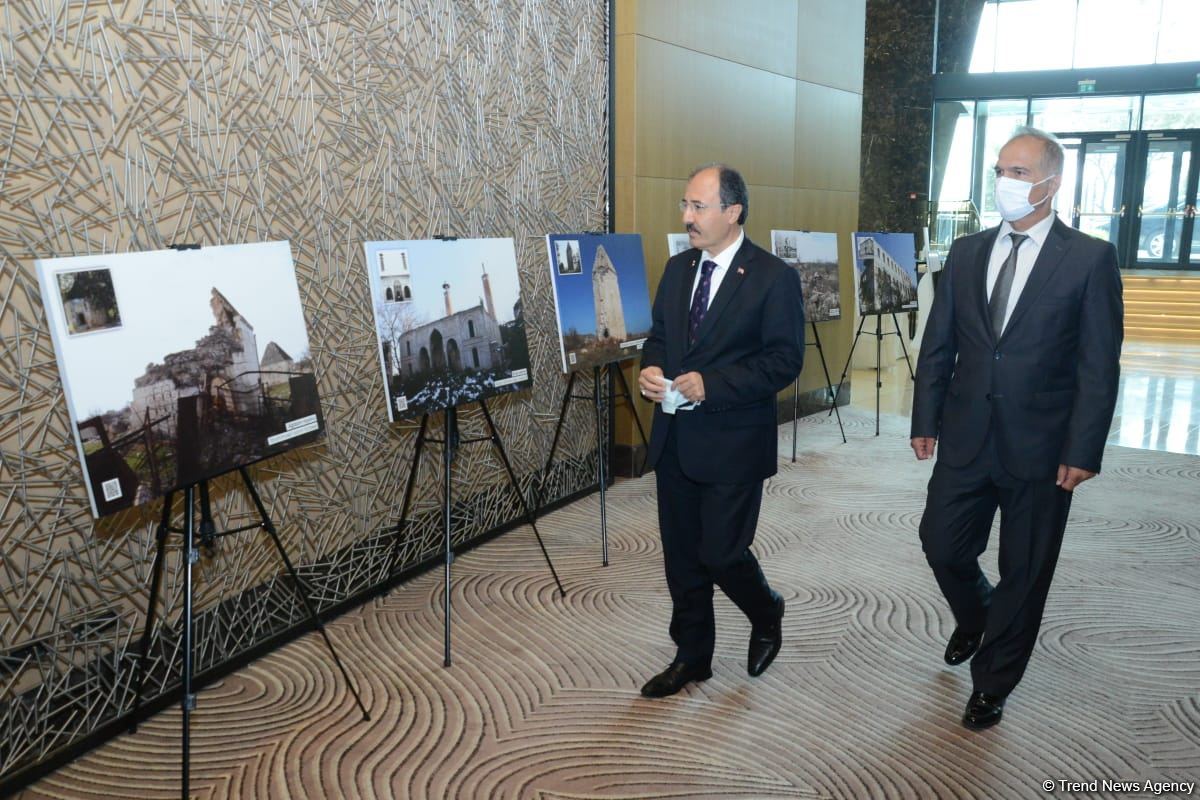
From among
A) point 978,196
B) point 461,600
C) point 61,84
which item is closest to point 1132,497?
point 461,600

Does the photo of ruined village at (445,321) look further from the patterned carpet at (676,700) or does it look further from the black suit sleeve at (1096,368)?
the black suit sleeve at (1096,368)

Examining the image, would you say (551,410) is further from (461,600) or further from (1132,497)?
(1132,497)

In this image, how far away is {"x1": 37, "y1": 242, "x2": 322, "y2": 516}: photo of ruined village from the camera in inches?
90.8

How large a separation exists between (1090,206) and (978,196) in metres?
1.93

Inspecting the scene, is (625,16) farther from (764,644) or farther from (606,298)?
(764,644)

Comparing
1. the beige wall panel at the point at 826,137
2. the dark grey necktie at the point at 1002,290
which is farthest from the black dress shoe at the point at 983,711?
the beige wall panel at the point at 826,137

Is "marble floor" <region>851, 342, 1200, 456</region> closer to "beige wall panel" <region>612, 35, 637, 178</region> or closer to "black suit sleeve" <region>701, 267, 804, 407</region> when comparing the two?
"beige wall panel" <region>612, 35, 637, 178</region>

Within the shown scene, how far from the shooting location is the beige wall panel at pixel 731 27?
19.1 feet

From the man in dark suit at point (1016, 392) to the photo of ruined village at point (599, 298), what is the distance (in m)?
1.69

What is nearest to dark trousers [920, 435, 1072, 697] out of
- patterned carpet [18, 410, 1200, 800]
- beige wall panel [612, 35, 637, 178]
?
patterned carpet [18, 410, 1200, 800]

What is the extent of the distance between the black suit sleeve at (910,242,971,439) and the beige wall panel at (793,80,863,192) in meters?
4.99

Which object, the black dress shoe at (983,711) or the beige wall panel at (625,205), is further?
the beige wall panel at (625,205)

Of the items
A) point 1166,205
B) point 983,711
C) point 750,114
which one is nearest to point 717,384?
point 983,711

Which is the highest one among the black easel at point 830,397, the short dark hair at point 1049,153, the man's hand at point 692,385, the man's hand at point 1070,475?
the short dark hair at point 1049,153
